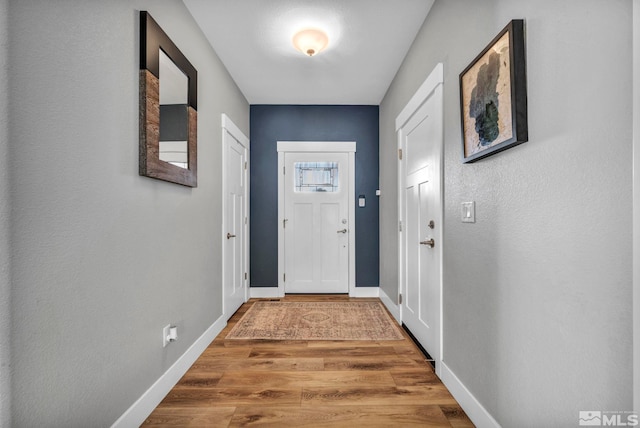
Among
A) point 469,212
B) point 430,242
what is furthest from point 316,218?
point 469,212

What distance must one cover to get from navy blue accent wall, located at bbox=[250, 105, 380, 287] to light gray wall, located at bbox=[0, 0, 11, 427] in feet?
10.2

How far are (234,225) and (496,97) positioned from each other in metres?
2.65

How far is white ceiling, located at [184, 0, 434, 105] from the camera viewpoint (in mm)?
2160

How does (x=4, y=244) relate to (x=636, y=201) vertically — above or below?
below

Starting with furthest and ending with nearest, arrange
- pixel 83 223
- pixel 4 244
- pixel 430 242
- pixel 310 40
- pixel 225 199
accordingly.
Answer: pixel 225 199, pixel 310 40, pixel 430 242, pixel 83 223, pixel 4 244

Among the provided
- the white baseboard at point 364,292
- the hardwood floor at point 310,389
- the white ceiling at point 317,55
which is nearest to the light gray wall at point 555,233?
the hardwood floor at point 310,389

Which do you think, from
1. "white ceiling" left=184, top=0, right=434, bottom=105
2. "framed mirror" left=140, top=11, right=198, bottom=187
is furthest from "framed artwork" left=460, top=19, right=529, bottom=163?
"framed mirror" left=140, top=11, right=198, bottom=187

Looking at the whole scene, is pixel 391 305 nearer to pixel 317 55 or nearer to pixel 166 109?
pixel 317 55

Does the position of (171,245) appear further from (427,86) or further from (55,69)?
(427,86)

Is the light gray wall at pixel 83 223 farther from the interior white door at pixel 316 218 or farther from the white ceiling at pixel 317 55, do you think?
the interior white door at pixel 316 218

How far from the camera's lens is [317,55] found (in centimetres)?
279

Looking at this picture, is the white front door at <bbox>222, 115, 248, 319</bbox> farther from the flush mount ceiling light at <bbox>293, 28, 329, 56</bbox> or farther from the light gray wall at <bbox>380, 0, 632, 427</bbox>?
the light gray wall at <bbox>380, 0, 632, 427</bbox>

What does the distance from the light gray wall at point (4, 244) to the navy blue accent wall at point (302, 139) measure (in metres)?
3.12

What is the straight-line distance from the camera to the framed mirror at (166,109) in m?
1.57
